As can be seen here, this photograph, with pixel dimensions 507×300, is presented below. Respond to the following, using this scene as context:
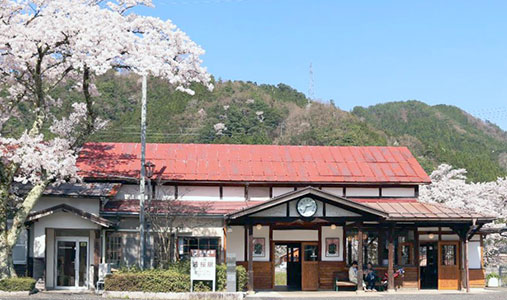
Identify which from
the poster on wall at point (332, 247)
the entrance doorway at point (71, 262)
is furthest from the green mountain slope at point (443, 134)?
the entrance doorway at point (71, 262)

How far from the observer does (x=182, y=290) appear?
66.2ft

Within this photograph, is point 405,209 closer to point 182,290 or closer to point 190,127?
point 182,290

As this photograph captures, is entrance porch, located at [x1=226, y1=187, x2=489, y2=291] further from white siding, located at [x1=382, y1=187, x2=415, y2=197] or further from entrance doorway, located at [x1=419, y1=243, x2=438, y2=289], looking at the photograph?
white siding, located at [x1=382, y1=187, x2=415, y2=197]

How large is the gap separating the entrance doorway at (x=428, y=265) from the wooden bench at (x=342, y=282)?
3077mm

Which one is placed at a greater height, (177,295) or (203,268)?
(203,268)

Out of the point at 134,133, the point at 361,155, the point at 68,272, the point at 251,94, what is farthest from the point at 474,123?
the point at 68,272

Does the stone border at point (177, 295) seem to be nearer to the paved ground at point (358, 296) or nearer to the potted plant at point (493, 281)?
the paved ground at point (358, 296)

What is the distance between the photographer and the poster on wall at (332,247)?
24234 millimetres

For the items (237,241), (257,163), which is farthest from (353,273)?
(257,163)

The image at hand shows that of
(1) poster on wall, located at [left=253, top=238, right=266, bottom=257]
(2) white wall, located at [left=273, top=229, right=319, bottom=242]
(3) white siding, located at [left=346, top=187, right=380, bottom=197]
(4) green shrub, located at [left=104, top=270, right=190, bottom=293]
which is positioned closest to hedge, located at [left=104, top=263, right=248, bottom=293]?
(4) green shrub, located at [left=104, top=270, right=190, bottom=293]

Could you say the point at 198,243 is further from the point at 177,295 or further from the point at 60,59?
the point at 60,59

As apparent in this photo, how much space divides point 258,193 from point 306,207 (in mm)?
3040

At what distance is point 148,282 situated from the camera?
19.9 m

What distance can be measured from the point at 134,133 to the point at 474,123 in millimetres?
75429
